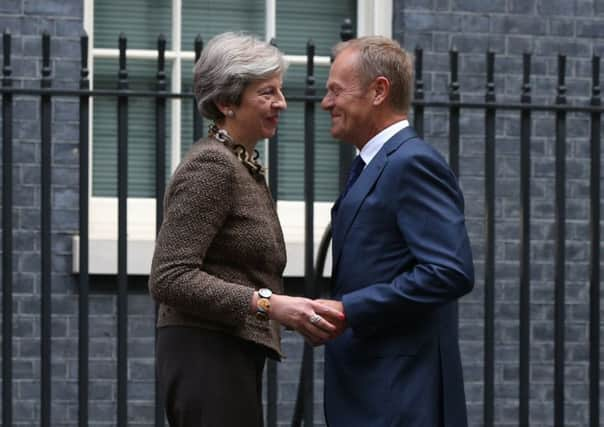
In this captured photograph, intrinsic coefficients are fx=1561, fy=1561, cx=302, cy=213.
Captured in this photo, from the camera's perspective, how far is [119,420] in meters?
5.39

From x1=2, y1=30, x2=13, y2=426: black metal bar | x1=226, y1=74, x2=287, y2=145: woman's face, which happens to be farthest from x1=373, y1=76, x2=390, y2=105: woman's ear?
x1=2, y1=30, x2=13, y2=426: black metal bar

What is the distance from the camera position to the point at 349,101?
13.7 ft

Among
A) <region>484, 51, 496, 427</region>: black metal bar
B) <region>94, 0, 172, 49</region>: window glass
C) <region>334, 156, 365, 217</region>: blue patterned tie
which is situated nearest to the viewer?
<region>334, 156, 365, 217</region>: blue patterned tie

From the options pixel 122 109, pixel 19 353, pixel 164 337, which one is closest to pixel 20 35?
pixel 19 353

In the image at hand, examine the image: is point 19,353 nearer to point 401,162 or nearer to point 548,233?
point 548,233

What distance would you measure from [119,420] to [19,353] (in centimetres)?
165

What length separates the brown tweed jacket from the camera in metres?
3.95

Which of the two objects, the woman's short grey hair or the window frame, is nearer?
the woman's short grey hair

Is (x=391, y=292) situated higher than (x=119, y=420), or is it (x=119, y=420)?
(x=391, y=292)

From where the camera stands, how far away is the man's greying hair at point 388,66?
4125 millimetres

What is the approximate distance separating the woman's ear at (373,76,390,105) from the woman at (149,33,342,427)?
10.1 inches

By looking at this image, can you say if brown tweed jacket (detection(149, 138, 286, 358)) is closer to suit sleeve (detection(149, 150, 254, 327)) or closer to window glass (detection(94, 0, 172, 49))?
suit sleeve (detection(149, 150, 254, 327))

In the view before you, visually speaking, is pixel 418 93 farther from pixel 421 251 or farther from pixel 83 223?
pixel 421 251

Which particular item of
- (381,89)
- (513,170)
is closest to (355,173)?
(381,89)
